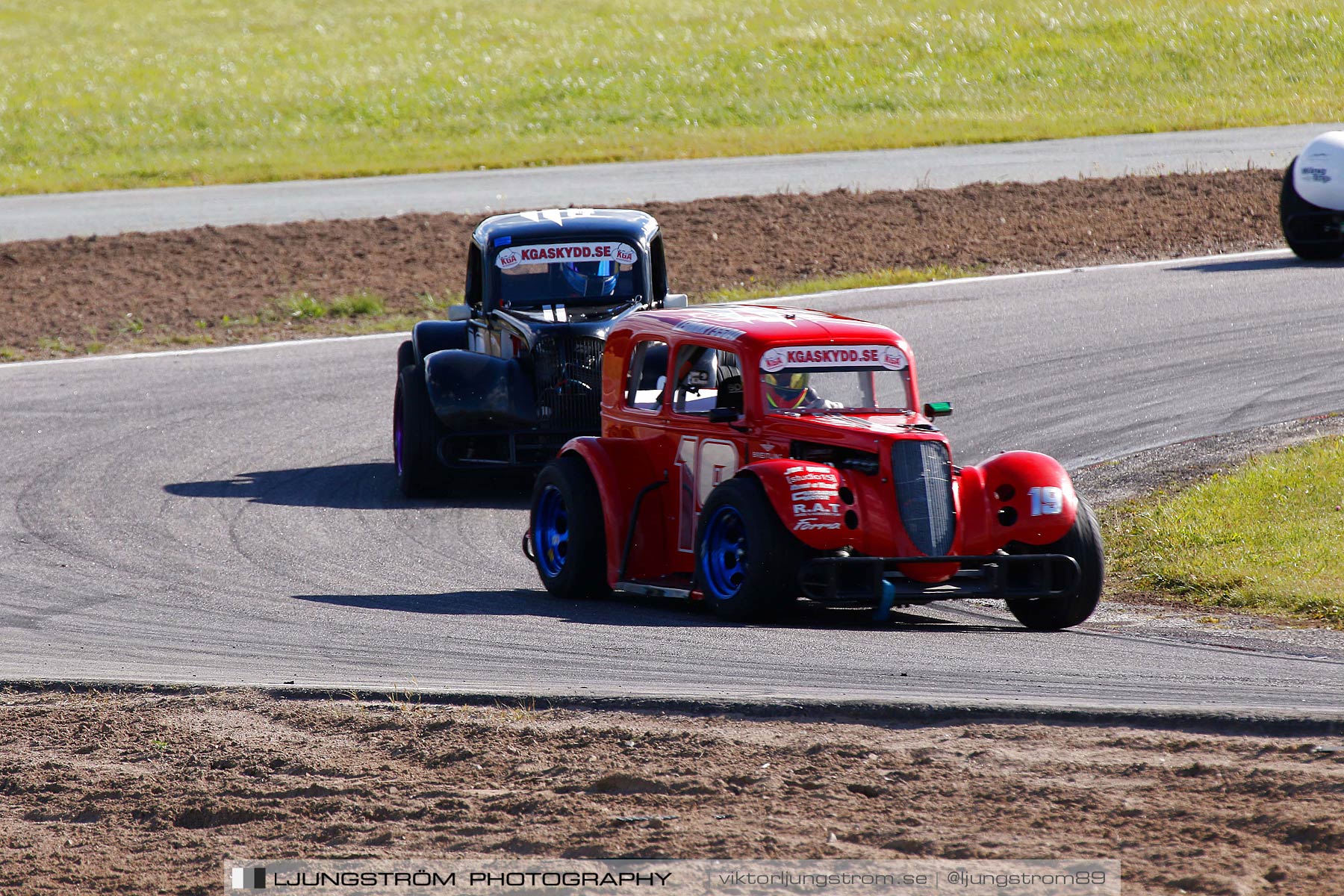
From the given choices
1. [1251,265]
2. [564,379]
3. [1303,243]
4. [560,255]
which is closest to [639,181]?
[1251,265]

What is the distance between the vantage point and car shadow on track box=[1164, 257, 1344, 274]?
20.8 metres

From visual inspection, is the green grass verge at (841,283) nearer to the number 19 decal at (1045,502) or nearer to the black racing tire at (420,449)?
the black racing tire at (420,449)

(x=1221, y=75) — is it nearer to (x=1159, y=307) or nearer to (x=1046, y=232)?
(x=1046, y=232)

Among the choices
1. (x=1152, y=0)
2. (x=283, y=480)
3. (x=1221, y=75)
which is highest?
(x=1152, y=0)

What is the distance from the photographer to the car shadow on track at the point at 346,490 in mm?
13109

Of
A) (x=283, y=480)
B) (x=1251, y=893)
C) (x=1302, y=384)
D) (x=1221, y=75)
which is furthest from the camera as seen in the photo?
(x=1221, y=75)

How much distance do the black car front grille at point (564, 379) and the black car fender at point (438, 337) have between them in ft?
4.49

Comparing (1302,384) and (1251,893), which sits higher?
(1302,384)

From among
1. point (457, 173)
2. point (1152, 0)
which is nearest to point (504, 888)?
point (457, 173)

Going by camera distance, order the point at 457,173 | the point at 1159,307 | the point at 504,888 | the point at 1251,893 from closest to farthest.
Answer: the point at 1251,893, the point at 504,888, the point at 1159,307, the point at 457,173

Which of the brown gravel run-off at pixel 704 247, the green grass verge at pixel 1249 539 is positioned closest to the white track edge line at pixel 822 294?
the brown gravel run-off at pixel 704 247

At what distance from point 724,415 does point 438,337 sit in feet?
18.6

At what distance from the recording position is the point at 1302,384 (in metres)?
15.4

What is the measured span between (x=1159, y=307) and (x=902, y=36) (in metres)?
28.5
